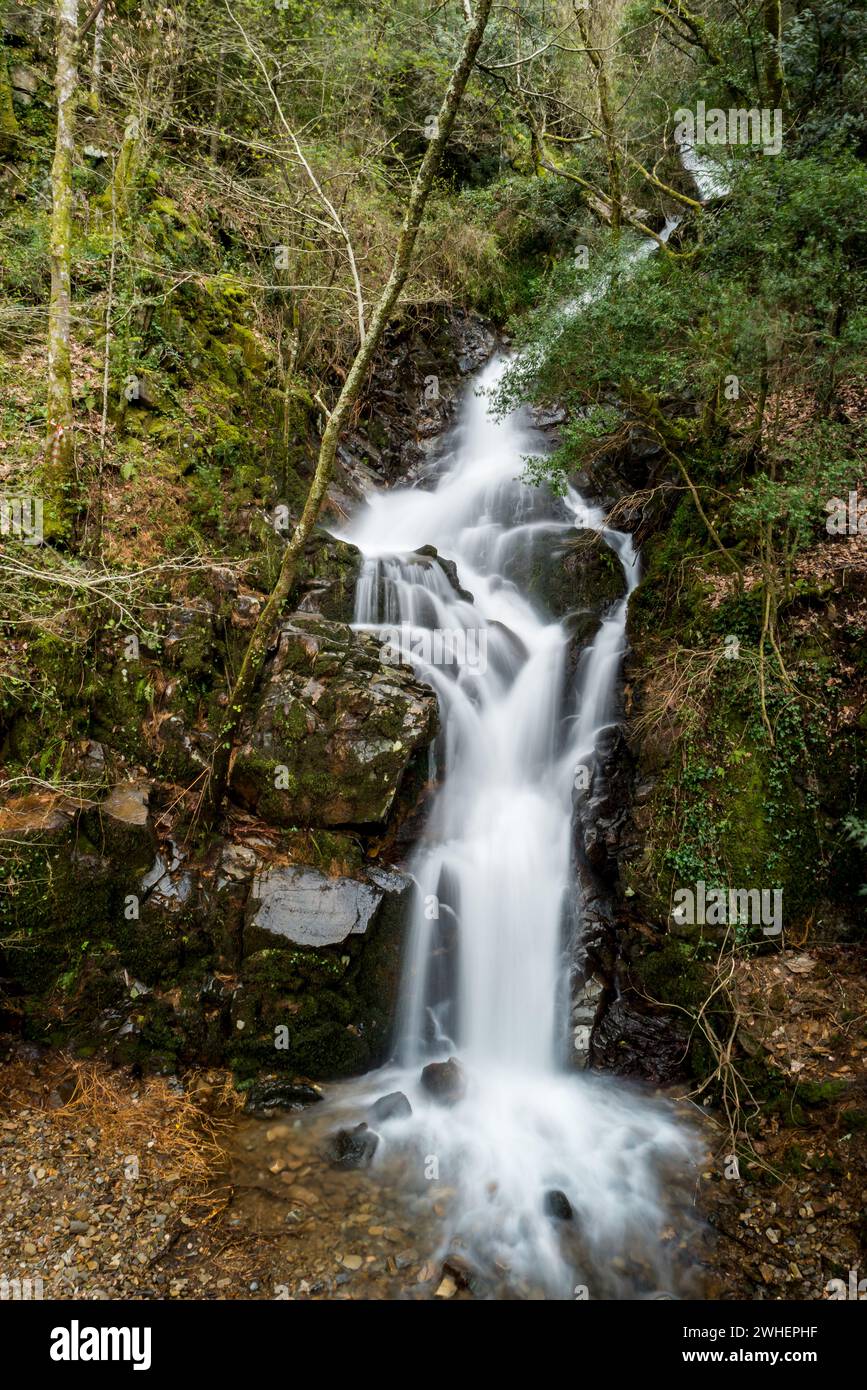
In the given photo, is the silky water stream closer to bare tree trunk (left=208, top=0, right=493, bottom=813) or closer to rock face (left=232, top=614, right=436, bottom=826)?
rock face (left=232, top=614, right=436, bottom=826)

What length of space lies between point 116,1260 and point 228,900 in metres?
2.46

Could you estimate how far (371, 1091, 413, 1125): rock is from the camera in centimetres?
531

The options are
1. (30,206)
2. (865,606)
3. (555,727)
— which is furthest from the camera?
(555,727)

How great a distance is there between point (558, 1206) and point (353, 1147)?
63.8 inches

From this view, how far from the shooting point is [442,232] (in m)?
13.0

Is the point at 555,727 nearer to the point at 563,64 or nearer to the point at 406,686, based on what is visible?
the point at 406,686

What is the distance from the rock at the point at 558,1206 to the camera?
185 inches

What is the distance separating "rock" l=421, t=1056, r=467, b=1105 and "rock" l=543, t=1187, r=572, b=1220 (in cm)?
112

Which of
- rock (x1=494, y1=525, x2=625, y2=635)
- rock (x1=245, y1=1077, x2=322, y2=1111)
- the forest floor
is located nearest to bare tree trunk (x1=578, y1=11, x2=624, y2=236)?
rock (x1=494, y1=525, x2=625, y2=635)

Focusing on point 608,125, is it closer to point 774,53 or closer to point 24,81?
point 774,53

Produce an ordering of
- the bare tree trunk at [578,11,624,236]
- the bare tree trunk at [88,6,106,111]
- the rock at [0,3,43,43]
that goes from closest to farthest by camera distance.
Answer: the bare tree trunk at [88,6,106,111] < the rock at [0,3,43,43] < the bare tree trunk at [578,11,624,236]

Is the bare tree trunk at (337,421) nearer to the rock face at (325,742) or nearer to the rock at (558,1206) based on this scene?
the rock face at (325,742)

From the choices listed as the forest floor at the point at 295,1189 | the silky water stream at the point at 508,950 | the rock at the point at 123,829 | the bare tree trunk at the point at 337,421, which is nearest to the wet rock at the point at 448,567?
the silky water stream at the point at 508,950

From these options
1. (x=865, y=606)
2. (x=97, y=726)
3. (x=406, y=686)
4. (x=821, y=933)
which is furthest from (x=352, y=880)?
(x=865, y=606)
